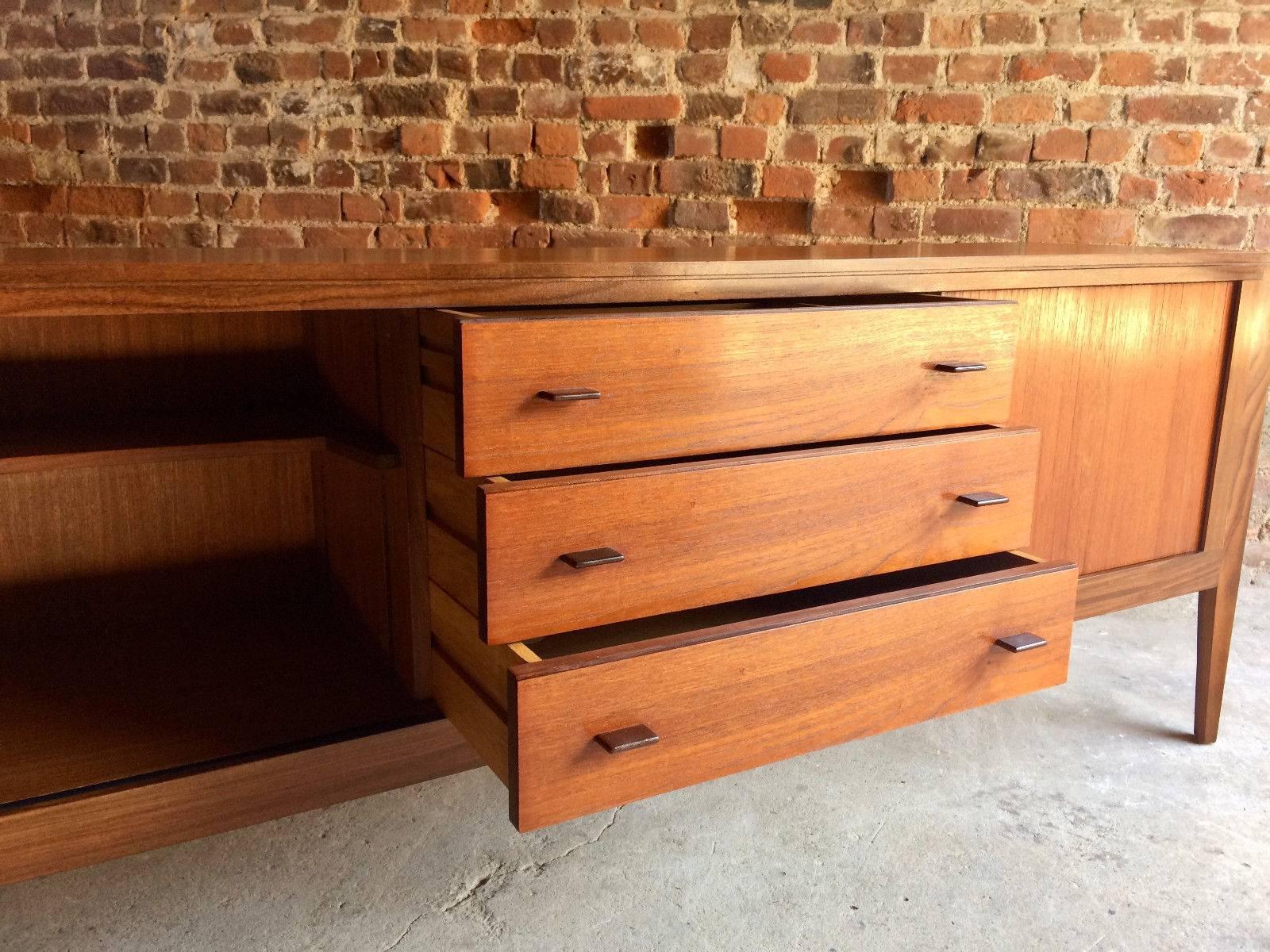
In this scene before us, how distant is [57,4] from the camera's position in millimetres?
2494

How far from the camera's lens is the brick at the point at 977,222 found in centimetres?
250

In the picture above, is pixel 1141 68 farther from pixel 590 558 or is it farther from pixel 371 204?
pixel 590 558

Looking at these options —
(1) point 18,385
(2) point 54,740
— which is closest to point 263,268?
(2) point 54,740

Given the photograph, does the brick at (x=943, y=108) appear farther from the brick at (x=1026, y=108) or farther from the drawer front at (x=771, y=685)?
the drawer front at (x=771, y=685)

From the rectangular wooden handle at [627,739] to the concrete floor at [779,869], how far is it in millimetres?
394

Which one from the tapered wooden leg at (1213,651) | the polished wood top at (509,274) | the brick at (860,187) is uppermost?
the brick at (860,187)

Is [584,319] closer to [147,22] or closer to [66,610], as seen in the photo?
[66,610]

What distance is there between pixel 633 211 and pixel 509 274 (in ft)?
4.94

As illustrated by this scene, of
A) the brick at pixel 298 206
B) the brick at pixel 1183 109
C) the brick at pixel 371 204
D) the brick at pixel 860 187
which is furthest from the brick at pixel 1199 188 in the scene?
the brick at pixel 298 206

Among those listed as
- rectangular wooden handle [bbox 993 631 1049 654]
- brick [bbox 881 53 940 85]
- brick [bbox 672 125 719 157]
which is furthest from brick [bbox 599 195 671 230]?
rectangular wooden handle [bbox 993 631 1049 654]

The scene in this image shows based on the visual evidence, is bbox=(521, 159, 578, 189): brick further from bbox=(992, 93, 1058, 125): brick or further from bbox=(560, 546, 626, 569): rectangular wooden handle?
bbox=(560, 546, 626, 569): rectangular wooden handle

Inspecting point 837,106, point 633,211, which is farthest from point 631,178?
point 837,106

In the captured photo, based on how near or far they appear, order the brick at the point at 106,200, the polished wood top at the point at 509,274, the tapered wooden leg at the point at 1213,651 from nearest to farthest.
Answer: the polished wood top at the point at 509,274 < the tapered wooden leg at the point at 1213,651 < the brick at the point at 106,200

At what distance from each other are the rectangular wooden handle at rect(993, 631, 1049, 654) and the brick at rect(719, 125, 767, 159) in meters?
1.54
